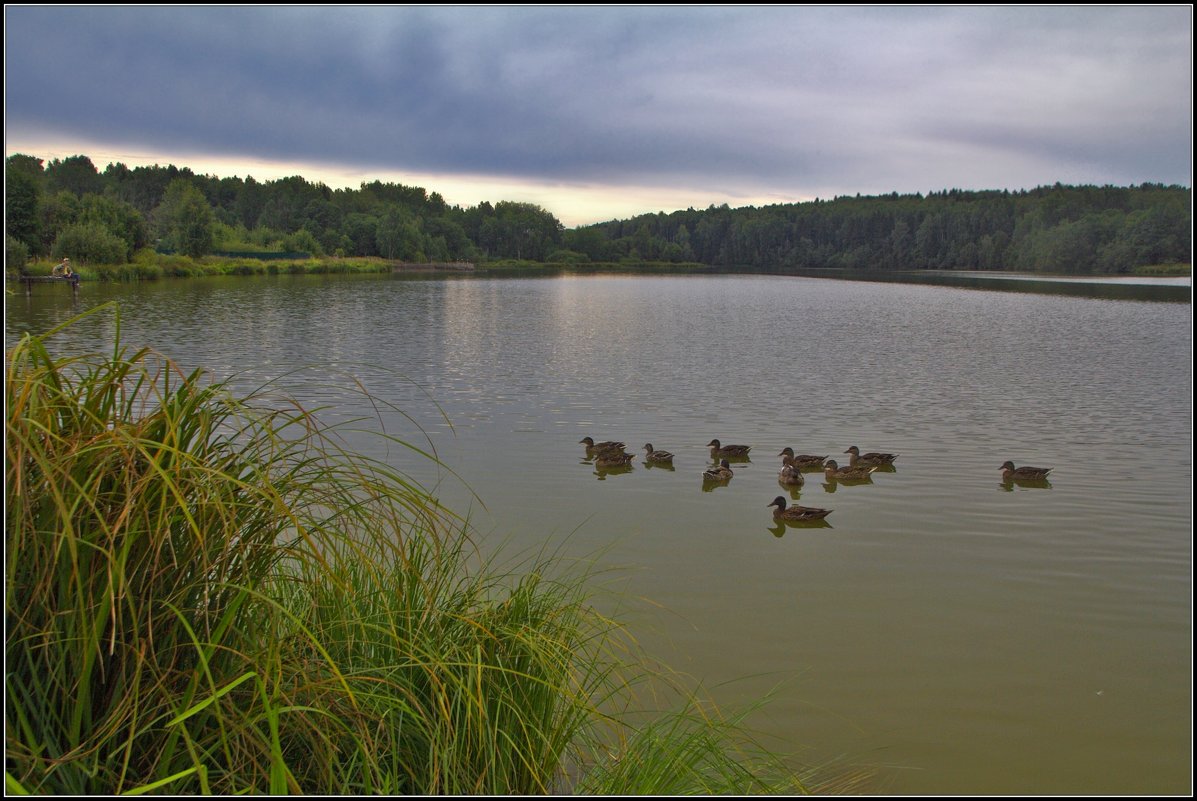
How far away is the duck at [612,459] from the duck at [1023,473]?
14.4 ft

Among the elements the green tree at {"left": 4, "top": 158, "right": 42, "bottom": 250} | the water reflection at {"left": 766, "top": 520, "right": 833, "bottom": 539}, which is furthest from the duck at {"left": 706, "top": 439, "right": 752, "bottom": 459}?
the green tree at {"left": 4, "top": 158, "right": 42, "bottom": 250}

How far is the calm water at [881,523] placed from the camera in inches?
197

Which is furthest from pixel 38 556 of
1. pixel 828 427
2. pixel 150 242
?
pixel 150 242

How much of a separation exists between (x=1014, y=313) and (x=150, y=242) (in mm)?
70933

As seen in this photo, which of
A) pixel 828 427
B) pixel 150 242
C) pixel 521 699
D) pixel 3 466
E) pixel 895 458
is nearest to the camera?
pixel 3 466

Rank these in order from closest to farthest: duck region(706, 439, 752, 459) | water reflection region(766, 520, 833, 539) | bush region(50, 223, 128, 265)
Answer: water reflection region(766, 520, 833, 539) < duck region(706, 439, 752, 459) < bush region(50, 223, 128, 265)

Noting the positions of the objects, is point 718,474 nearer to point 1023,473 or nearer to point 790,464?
point 790,464

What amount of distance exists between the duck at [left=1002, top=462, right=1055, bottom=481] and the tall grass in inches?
302

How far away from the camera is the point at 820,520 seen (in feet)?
29.1

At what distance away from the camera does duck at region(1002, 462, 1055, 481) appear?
1019cm

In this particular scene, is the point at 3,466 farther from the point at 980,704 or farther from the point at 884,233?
the point at 884,233

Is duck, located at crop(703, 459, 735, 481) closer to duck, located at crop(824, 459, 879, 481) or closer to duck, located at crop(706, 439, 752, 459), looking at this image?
duck, located at crop(706, 439, 752, 459)

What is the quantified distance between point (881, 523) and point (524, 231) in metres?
173

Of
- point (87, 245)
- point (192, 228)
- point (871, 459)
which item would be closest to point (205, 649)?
point (871, 459)
